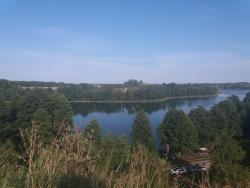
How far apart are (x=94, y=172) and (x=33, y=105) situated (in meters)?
24.0

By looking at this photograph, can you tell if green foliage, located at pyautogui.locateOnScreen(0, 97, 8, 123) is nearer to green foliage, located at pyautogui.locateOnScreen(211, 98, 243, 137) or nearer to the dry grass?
green foliage, located at pyautogui.locateOnScreen(211, 98, 243, 137)

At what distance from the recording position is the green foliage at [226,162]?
13.0m

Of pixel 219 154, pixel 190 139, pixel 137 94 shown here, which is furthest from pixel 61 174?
pixel 137 94

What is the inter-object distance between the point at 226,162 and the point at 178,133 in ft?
49.7

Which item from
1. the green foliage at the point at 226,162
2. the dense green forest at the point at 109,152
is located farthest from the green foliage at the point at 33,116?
the green foliage at the point at 226,162

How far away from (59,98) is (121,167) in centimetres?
2975

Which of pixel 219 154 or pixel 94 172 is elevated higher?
pixel 94 172

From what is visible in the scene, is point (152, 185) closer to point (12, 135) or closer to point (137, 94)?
point (12, 135)

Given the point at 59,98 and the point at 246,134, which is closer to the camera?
the point at 59,98

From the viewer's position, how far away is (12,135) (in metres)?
22.7

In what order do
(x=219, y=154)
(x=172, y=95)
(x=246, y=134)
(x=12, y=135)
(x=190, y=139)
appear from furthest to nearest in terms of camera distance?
1. (x=172, y=95)
2. (x=246, y=134)
3. (x=190, y=139)
4. (x=12, y=135)
5. (x=219, y=154)

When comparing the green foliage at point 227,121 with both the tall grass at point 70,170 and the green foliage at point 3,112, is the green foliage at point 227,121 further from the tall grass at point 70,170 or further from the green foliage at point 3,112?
the tall grass at point 70,170

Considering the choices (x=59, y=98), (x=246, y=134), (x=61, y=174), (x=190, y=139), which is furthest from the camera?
(x=246, y=134)

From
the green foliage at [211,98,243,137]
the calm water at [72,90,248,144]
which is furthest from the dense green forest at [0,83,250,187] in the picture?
the calm water at [72,90,248,144]
